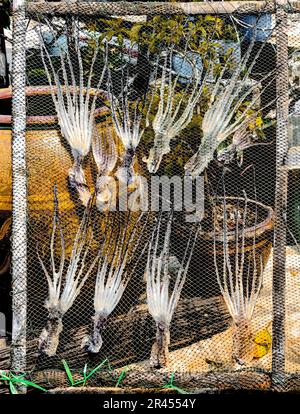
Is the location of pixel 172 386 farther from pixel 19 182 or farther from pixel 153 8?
pixel 153 8

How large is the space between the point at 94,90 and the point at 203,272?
1306 mm

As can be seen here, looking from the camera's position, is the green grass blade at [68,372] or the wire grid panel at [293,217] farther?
the wire grid panel at [293,217]

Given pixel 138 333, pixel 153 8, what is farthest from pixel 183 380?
pixel 153 8

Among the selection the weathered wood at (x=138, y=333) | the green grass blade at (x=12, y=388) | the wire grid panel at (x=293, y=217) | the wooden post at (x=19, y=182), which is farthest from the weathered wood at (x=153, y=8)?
the green grass blade at (x=12, y=388)

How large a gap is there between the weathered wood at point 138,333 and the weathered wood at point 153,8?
1.75m

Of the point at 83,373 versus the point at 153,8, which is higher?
the point at 153,8

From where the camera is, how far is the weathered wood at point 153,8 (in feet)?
11.7

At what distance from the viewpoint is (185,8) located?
3.58 m

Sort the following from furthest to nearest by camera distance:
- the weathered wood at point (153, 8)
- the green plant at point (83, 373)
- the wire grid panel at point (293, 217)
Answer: the wire grid panel at point (293, 217) < the green plant at point (83, 373) < the weathered wood at point (153, 8)

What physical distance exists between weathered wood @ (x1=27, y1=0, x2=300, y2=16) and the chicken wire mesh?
3 cm

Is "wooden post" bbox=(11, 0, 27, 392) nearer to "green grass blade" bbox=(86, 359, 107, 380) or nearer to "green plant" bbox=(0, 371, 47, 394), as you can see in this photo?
"green plant" bbox=(0, 371, 47, 394)

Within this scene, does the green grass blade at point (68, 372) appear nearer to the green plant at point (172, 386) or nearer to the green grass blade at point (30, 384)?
the green grass blade at point (30, 384)

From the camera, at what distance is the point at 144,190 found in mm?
3715

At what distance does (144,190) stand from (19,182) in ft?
2.44
